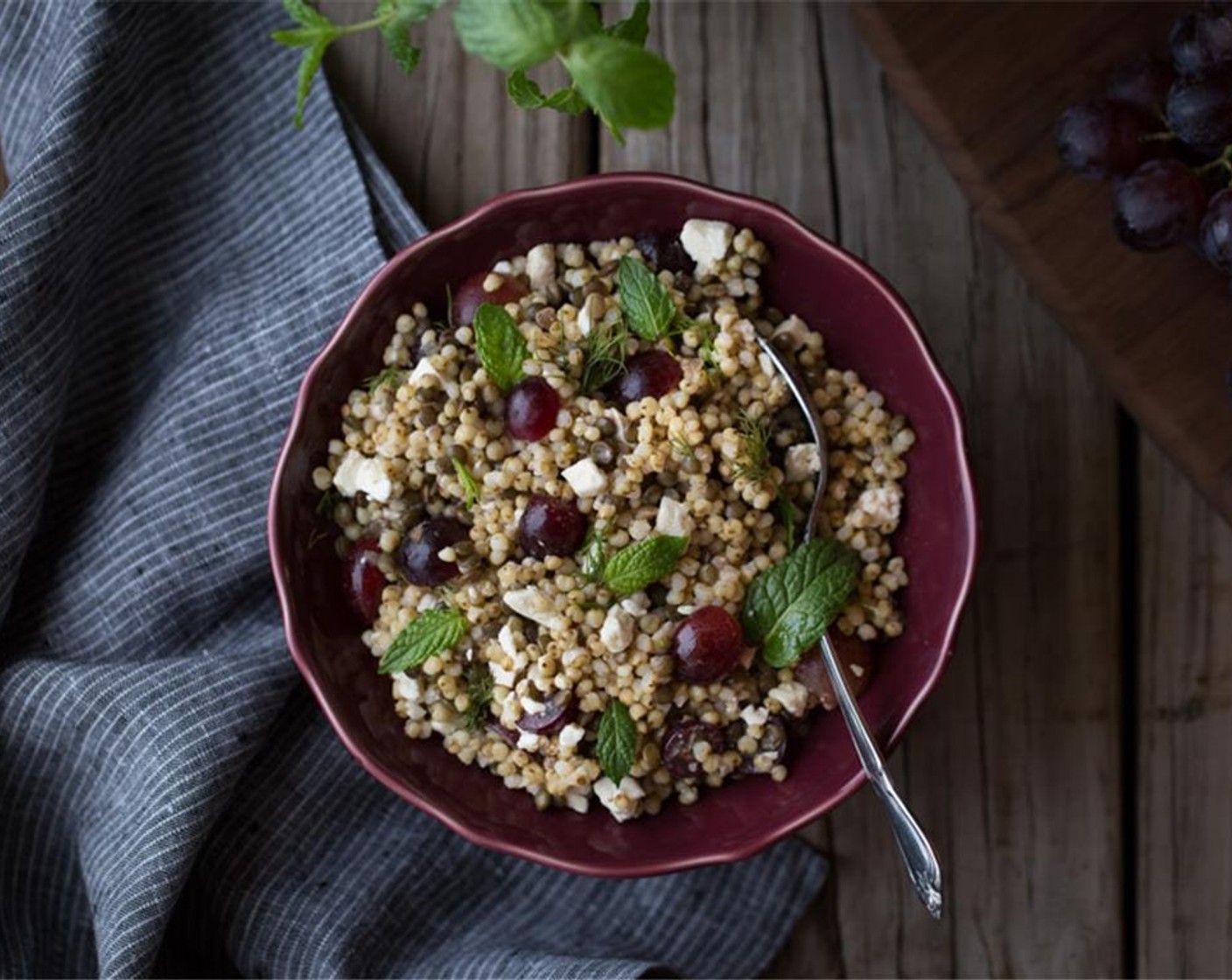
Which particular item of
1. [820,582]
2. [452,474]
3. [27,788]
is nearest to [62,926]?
[27,788]

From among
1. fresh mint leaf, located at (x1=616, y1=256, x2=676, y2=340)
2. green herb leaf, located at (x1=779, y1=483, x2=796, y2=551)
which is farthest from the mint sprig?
green herb leaf, located at (x1=779, y1=483, x2=796, y2=551)

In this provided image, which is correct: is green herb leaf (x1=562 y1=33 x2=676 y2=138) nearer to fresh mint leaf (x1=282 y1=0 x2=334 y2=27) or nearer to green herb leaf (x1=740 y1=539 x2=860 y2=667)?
fresh mint leaf (x1=282 y1=0 x2=334 y2=27)

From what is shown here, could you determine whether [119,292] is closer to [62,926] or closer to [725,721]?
[62,926]

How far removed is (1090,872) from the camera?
153cm

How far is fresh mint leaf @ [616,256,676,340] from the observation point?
4.13 ft

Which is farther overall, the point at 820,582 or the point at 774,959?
the point at 774,959

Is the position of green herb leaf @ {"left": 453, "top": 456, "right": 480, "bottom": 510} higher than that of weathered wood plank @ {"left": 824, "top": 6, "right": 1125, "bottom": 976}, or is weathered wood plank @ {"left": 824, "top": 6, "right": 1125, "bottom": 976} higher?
green herb leaf @ {"left": 453, "top": 456, "right": 480, "bottom": 510}

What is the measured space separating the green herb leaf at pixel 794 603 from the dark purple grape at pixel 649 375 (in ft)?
0.58

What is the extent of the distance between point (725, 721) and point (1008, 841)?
1.33 feet

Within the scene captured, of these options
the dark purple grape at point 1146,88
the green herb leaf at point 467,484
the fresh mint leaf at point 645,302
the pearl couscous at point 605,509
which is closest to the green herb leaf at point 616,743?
the pearl couscous at point 605,509

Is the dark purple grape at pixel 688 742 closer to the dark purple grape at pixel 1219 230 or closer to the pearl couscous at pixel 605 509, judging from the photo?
the pearl couscous at pixel 605 509

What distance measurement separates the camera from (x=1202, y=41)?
1.28 meters

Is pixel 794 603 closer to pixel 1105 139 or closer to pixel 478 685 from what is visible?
pixel 478 685

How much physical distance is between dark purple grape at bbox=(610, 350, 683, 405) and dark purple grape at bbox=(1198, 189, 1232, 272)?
18.2 inches
